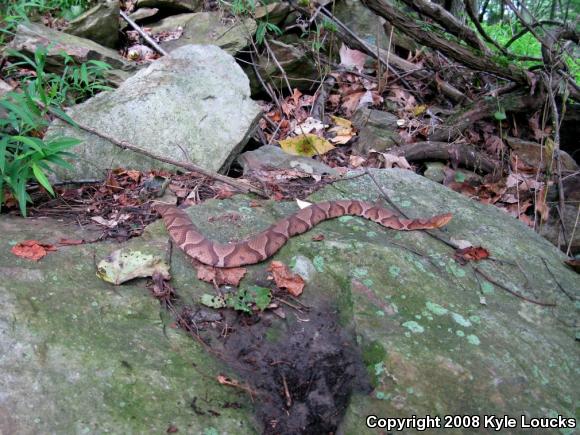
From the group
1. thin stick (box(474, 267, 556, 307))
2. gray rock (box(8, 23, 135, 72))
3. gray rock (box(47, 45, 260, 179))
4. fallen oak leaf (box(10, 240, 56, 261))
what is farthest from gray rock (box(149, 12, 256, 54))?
thin stick (box(474, 267, 556, 307))

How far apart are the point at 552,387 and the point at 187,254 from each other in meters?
2.31

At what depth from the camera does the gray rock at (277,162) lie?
479 cm

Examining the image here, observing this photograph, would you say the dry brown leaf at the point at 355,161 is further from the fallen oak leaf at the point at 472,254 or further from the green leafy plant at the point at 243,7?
the green leafy plant at the point at 243,7

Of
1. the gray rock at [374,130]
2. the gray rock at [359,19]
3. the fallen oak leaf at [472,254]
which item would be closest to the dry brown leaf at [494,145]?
the gray rock at [374,130]

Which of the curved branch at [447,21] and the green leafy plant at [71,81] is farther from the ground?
the curved branch at [447,21]

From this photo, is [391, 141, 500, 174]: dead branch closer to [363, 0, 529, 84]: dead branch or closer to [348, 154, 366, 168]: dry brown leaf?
[348, 154, 366, 168]: dry brown leaf

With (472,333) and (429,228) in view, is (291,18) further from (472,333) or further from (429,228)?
(472,333)

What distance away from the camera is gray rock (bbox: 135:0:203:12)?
6781mm

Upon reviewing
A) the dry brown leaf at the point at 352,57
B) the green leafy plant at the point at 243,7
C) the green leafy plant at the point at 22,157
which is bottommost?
the green leafy plant at the point at 22,157

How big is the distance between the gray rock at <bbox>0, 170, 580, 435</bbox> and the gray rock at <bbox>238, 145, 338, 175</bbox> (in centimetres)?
77

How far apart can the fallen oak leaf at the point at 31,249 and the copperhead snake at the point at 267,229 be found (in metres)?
0.79

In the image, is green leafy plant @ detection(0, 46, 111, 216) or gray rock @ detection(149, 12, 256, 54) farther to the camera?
gray rock @ detection(149, 12, 256, 54)

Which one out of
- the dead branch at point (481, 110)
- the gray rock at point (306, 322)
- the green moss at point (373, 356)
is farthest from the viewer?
the dead branch at point (481, 110)

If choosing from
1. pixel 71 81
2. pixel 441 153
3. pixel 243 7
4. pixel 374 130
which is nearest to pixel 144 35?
pixel 243 7
